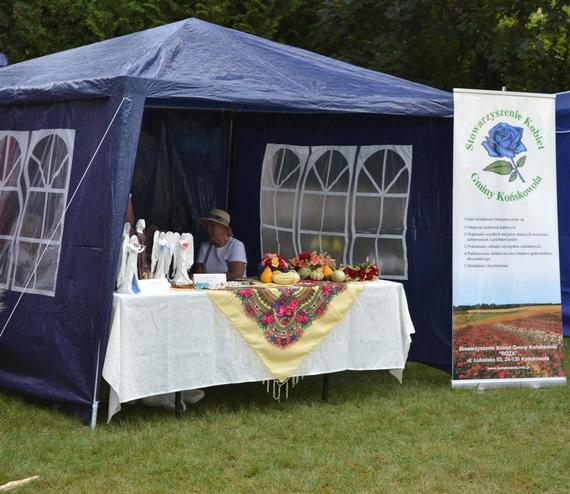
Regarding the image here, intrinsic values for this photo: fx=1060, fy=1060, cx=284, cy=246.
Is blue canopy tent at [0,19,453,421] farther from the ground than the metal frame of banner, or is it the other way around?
blue canopy tent at [0,19,453,421]

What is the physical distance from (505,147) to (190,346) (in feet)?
8.25

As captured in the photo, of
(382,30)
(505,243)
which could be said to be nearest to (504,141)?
(505,243)

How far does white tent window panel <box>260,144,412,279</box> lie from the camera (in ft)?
25.2

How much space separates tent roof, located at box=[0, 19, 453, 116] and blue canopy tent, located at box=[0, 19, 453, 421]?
0.01m

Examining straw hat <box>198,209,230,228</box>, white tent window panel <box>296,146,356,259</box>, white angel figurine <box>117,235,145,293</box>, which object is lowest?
white angel figurine <box>117,235,145,293</box>

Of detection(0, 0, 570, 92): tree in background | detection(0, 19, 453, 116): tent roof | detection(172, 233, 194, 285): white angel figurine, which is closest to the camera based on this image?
detection(0, 19, 453, 116): tent roof

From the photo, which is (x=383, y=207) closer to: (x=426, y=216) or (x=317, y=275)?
(x=426, y=216)

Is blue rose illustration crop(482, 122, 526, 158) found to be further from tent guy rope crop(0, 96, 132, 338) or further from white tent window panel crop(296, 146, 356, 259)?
tent guy rope crop(0, 96, 132, 338)

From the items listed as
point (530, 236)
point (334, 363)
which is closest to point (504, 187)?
point (530, 236)

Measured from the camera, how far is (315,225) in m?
8.28

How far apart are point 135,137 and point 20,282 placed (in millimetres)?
1336

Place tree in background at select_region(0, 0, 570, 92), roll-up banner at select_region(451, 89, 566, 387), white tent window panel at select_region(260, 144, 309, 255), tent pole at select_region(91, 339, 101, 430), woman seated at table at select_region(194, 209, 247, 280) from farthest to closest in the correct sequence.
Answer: tree in background at select_region(0, 0, 570, 92) < white tent window panel at select_region(260, 144, 309, 255) < woman seated at table at select_region(194, 209, 247, 280) < roll-up banner at select_region(451, 89, 566, 387) < tent pole at select_region(91, 339, 101, 430)

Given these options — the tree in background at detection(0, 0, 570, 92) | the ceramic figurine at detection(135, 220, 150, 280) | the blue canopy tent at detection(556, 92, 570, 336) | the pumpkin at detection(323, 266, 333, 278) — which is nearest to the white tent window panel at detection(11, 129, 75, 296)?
the ceramic figurine at detection(135, 220, 150, 280)

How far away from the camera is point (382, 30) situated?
509 inches
